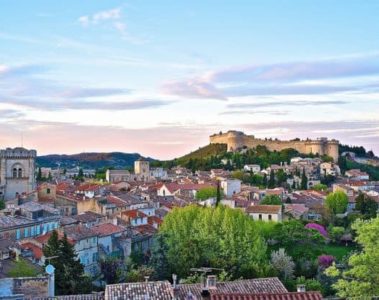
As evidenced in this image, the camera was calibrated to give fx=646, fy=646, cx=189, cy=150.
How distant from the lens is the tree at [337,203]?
66650 millimetres

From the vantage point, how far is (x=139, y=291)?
17.0m

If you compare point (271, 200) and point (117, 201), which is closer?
point (117, 201)

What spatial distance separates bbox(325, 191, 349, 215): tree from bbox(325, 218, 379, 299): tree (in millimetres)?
46830

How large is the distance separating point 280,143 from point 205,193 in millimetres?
79501

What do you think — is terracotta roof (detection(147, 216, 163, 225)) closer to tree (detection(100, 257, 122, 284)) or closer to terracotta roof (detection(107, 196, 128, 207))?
terracotta roof (detection(107, 196, 128, 207))

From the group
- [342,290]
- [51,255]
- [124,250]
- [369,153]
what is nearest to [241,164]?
[369,153]

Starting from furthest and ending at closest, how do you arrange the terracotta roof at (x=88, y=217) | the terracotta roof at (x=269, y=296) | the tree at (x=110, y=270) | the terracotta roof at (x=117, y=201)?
the terracotta roof at (x=117, y=201), the terracotta roof at (x=88, y=217), the tree at (x=110, y=270), the terracotta roof at (x=269, y=296)

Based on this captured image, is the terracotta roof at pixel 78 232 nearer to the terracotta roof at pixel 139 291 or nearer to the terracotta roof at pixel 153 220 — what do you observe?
the terracotta roof at pixel 153 220

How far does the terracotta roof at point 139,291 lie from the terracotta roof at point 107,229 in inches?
729

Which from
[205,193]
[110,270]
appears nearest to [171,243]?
[110,270]

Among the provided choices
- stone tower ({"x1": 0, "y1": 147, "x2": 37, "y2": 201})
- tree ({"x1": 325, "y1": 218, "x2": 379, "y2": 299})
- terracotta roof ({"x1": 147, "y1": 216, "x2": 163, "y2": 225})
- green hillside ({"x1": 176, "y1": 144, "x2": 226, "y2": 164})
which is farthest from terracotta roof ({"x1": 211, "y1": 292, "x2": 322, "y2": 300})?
green hillside ({"x1": 176, "y1": 144, "x2": 226, "y2": 164})

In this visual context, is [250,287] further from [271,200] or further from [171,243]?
[271,200]

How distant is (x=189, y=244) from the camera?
3459 cm

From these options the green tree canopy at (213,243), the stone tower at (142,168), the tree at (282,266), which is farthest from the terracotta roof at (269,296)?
the stone tower at (142,168)
